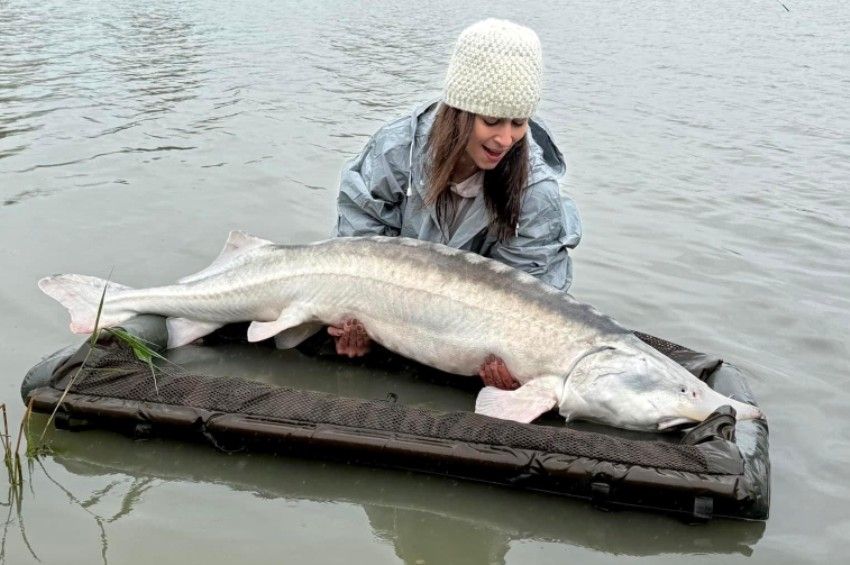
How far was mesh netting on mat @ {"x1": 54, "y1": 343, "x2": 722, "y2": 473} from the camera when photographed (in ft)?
11.5

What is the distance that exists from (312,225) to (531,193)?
2746 millimetres

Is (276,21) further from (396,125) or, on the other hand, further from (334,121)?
(396,125)

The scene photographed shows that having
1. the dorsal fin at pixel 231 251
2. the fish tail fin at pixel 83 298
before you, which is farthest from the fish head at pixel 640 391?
the fish tail fin at pixel 83 298

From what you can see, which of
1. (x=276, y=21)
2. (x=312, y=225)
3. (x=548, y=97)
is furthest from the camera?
(x=276, y=21)

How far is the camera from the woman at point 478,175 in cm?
406

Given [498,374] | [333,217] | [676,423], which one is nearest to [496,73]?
[498,374]

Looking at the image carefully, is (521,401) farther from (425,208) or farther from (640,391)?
(425,208)

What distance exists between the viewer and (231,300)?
15.0ft

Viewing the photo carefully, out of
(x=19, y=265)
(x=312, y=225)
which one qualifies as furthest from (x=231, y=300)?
(x=312, y=225)

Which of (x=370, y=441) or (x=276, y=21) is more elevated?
(x=370, y=441)

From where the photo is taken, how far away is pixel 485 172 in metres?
4.43

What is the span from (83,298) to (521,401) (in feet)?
7.27

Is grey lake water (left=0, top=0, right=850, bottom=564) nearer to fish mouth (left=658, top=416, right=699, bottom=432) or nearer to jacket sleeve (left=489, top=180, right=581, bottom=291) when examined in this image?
fish mouth (left=658, top=416, right=699, bottom=432)

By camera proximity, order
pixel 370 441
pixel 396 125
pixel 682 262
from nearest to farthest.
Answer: pixel 370 441, pixel 396 125, pixel 682 262
